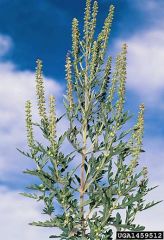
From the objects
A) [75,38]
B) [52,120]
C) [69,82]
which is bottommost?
[52,120]

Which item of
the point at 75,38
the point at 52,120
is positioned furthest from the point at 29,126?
the point at 75,38

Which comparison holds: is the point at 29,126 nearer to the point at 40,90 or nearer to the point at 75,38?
the point at 40,90

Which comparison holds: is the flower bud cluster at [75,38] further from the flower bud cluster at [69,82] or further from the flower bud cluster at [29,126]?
the flower bud cluster at [29,126]

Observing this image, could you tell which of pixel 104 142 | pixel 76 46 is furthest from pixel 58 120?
pixel 76 46

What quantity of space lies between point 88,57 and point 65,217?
482cm

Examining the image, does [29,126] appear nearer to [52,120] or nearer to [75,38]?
[52,120]

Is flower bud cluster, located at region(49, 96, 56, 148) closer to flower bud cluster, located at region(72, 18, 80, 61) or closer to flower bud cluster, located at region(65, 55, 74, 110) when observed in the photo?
flower bud cluster, located at region(65, 55, 74, 110)

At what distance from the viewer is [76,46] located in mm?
16469

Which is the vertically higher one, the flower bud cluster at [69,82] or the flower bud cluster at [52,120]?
the flower bud cluster at [69,82]

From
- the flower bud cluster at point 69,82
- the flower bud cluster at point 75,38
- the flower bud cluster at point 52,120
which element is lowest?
the flower bud cluster at point 52,120

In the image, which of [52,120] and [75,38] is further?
[75,38]

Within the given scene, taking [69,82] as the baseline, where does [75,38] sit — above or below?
above

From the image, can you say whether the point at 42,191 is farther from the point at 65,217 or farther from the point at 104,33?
the point at 104,33

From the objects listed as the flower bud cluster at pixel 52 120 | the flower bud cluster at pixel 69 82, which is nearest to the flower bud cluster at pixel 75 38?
the flower bud cluster at pixel 69 82
